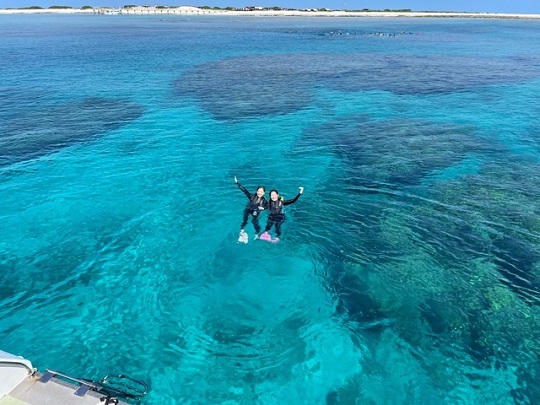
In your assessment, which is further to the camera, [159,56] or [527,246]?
[159,56]

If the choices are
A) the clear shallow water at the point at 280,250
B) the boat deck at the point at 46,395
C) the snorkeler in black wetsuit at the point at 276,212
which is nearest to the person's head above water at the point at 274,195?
the snorkeler in black wetsuit at the point at 276,212

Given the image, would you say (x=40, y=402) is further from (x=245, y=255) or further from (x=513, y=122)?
(x=513, y=122)

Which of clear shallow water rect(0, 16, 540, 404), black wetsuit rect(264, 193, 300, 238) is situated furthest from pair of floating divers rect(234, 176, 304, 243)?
clear shallow water rect(0, 16, 540, 404)

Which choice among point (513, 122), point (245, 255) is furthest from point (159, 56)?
point (245, 255)

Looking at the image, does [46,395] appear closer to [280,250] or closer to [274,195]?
[280,250]

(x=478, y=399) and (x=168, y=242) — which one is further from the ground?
(x=478, y=399)

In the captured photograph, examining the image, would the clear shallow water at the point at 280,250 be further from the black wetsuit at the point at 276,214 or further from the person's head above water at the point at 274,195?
the person's head above water at the point at 274,195

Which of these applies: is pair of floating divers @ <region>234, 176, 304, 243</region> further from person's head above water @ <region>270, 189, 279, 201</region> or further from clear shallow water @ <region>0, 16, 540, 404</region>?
clear shallow water @ <region>0, 16, 540, 404</region>

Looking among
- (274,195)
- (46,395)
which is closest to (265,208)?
(274,195)
